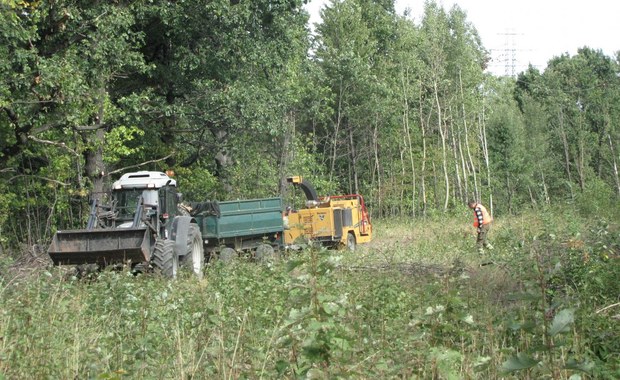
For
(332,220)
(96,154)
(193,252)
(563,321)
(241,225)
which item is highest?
(96,154)

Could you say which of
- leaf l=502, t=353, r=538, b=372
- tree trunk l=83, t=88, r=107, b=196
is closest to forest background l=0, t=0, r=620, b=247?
tree trunk l=83, t=88, r=107, b=196

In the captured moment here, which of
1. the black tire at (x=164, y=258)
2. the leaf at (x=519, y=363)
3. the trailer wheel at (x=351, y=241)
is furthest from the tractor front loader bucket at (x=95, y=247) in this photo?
the leaf at (x=519, y=363)

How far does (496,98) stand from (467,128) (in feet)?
36.1

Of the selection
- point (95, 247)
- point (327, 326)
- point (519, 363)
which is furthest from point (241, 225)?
point (519, 363)

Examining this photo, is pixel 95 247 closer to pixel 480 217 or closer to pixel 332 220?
pixel 480 217

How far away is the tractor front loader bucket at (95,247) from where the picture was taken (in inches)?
555

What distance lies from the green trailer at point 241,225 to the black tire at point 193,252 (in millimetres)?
973

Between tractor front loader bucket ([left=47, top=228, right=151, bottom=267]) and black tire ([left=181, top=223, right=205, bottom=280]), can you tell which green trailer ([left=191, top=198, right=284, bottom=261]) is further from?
tractor front loader bucket ([left=47, top=228, right=151, bottom=267])

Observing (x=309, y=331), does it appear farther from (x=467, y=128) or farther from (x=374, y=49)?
(x=467, y=128)

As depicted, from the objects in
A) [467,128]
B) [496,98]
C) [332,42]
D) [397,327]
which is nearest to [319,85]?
[332,42]

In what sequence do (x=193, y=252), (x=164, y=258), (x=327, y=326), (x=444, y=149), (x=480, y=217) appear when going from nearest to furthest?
(x=327, y=326) < (x=164, y=258) < (x=193, y=252) < (x=480, y=217) < (x=444, y=149)

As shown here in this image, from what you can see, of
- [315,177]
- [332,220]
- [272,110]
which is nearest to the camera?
[332,220]

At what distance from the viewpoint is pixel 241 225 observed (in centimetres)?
2038

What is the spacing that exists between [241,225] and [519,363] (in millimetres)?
17498
